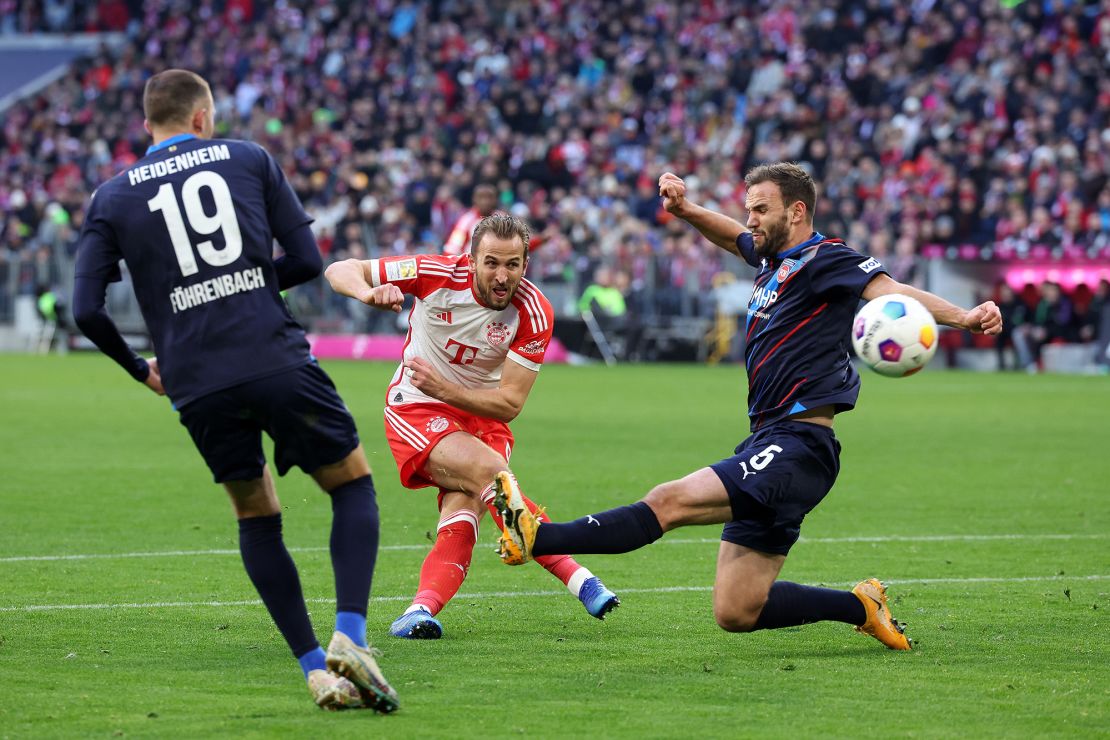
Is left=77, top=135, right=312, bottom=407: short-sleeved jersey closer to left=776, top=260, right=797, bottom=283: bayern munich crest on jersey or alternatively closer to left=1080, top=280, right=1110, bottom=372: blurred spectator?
left=776, top=260, right=797, bottom=283: bayern munich crest on jersey

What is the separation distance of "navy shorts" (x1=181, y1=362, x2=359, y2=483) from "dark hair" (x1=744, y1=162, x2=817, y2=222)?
2.21 m

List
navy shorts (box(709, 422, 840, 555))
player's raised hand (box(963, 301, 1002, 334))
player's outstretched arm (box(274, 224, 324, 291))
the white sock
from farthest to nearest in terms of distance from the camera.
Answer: the white sock, navy shorts (box(709, 422, 840, 555)), player's raised hand (box(963, 301, 1002, 334)), player's outstretched arm (box(274, 224, 324, 291))

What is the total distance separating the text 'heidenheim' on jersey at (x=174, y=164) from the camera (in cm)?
520

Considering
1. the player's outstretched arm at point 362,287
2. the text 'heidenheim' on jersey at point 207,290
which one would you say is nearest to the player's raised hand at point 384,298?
the player's outstretched arm at point 362,287

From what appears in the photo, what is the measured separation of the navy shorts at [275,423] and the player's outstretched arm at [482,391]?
44.9 inches

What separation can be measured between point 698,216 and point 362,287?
1.64 m

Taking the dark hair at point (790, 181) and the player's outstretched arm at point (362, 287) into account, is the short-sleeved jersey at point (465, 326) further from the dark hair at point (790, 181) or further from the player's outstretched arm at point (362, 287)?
the dark hair at point (790, 181)

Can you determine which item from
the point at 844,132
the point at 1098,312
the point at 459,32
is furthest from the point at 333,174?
the point at 1098,312

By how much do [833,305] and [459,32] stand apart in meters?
33.8

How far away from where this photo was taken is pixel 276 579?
17.5 ft

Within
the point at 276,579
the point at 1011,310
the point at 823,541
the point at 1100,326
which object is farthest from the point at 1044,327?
the point at 276,579

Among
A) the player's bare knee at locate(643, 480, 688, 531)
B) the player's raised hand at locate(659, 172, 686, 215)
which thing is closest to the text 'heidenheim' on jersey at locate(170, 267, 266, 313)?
the player's bare knee at locate(643, 480, 688, 531)

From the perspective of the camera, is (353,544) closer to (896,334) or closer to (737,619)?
(737,619)

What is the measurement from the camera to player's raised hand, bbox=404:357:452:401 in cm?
645
